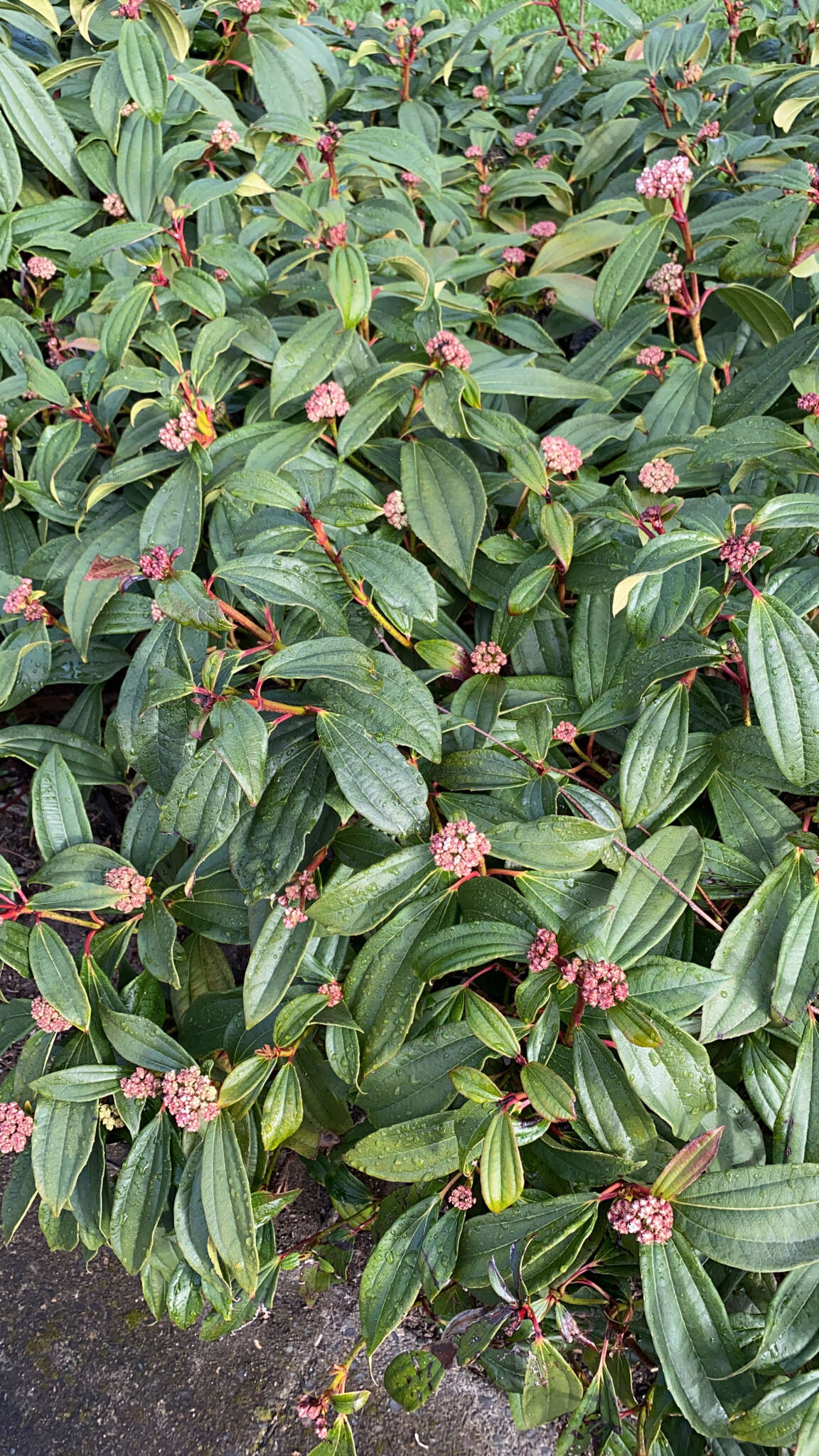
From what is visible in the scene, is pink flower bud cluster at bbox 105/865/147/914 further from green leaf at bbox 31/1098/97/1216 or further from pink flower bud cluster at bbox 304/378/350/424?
pink flower bud cluster at bbox 304/378/350/424

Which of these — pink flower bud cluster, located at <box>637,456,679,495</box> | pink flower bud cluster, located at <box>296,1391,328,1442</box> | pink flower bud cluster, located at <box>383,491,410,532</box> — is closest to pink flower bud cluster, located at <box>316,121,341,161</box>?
pink flower bud cluster, located at <box>383,491,410,532</box>

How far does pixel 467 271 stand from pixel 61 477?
83 centimetres

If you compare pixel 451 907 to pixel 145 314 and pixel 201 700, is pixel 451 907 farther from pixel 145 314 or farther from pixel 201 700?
pixel 145 314

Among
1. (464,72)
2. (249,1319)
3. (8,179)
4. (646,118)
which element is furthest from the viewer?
(464,72)

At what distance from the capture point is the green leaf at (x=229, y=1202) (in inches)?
46.5

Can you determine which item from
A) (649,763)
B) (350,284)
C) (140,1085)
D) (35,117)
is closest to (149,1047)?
(140,1085)

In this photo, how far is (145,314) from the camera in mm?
1807

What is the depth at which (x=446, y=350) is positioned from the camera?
1364mm

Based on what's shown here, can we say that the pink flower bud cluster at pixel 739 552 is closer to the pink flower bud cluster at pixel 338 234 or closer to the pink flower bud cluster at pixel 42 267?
the pink flower bud cluster at pixel 338 234

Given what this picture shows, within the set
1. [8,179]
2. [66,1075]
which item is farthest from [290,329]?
[66,1075]

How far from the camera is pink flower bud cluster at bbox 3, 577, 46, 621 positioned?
4.62ft

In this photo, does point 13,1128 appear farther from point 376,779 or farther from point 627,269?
point 627,269

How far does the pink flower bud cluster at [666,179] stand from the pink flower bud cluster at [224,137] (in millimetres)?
800

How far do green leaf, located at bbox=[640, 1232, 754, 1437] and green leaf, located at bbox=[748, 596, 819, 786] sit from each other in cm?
54
